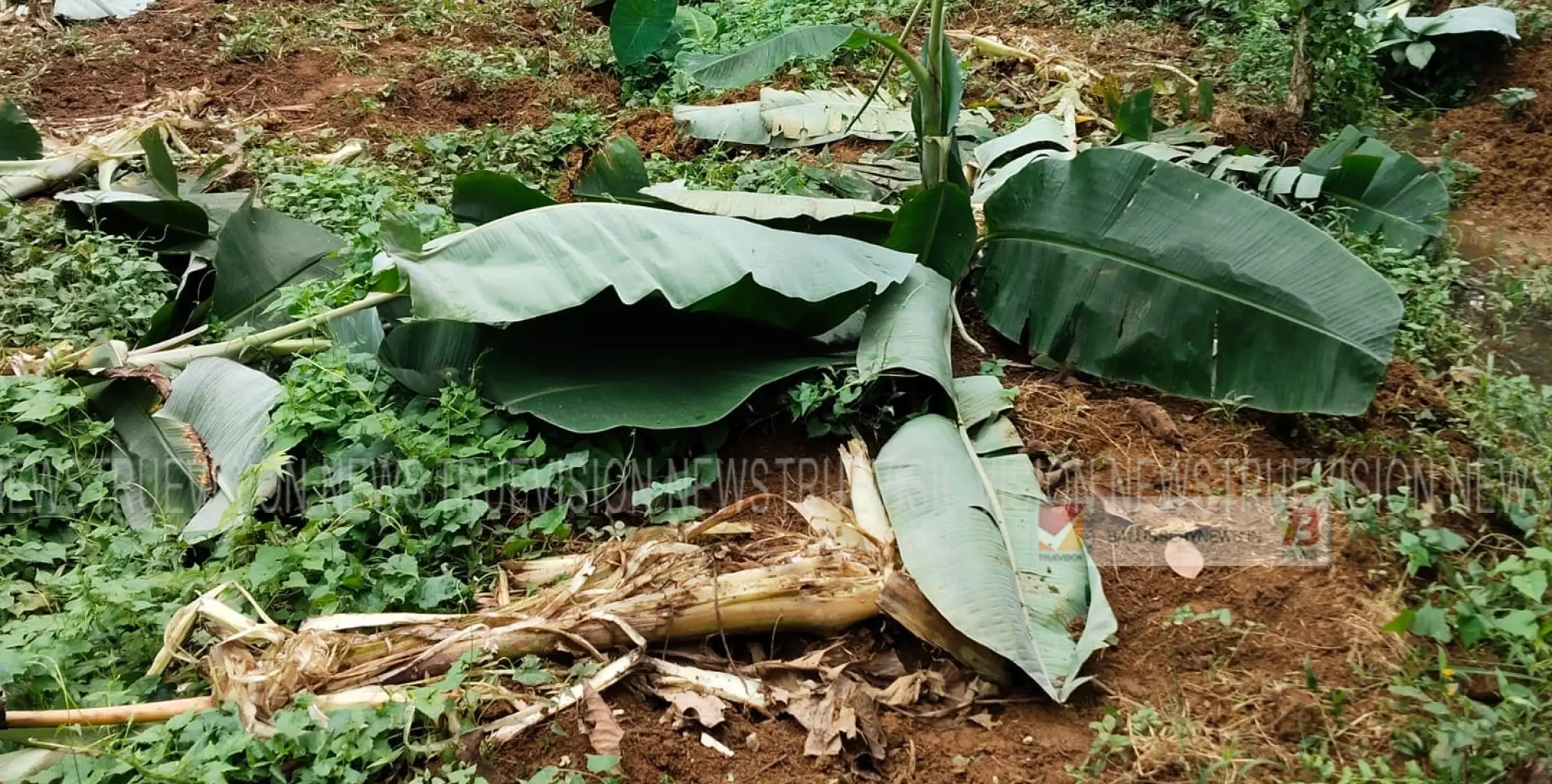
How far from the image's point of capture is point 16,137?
159 inches

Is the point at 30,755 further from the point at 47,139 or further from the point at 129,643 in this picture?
the point at 47,139

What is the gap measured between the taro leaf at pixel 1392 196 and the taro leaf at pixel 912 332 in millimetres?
1692

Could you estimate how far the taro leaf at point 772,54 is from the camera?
2893 mm

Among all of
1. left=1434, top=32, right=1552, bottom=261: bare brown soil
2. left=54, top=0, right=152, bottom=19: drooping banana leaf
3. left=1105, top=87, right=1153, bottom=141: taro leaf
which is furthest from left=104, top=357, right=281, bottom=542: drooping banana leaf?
left=54, top=0, right=152, bottom=19: drooping banana leaf

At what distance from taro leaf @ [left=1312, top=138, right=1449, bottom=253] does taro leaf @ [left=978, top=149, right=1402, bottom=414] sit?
1110 millimetres

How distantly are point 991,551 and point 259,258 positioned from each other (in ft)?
8.24

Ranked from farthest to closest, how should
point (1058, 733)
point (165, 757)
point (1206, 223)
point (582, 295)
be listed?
point (1206, 223), point (582, 295), point (1058, 733), point (165, 757)

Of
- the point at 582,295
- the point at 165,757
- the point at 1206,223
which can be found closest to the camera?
the point at 165,757

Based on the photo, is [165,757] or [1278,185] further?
[1278,185]

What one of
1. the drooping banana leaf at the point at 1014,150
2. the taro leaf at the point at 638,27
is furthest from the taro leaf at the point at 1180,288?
the taro leaf at the point at 638,27

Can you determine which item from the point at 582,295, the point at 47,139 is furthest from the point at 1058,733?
the point at 47,139

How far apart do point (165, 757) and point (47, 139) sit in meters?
3.94

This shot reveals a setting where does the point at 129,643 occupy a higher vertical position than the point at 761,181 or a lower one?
lower

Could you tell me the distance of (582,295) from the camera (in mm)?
2348
